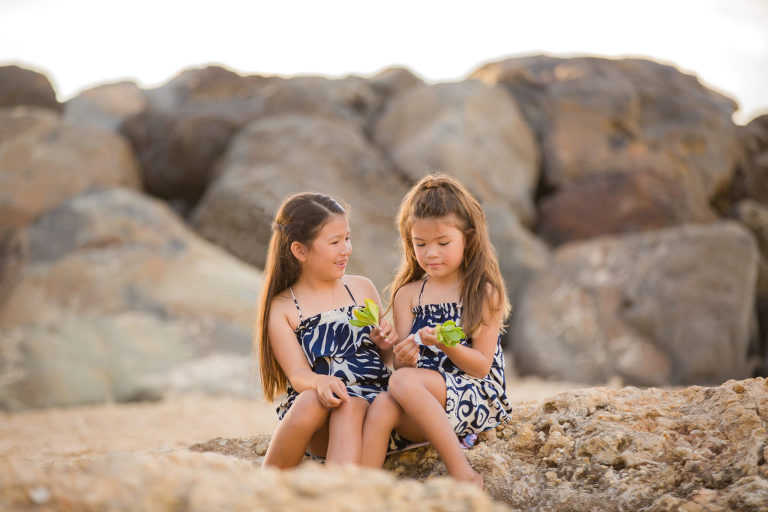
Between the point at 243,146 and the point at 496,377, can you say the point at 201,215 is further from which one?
the point at 496,377

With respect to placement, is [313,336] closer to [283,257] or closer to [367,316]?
[367,316]

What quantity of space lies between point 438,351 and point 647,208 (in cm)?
747

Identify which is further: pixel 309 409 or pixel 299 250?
pixel 299 250

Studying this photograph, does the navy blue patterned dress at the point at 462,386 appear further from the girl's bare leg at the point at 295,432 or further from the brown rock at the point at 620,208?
the brown rock at the point at 620,208

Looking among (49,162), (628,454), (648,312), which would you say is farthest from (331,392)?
(49,162)

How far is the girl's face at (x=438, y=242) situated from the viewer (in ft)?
11.0

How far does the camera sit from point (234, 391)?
7.03 m

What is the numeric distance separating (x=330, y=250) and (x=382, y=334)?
492 millimetres

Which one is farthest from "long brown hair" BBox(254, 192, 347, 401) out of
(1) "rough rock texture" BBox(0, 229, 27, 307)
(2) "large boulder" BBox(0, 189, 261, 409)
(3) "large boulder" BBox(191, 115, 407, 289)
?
(1) "rough rock texture" BBox(0, 229, 27, 307)

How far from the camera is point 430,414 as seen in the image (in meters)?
2.95

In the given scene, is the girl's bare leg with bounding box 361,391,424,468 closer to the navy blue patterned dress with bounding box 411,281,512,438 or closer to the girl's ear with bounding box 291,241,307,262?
the navy blue patterned dress with bounding box 411,281,512,438

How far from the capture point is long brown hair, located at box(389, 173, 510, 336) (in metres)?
3.29

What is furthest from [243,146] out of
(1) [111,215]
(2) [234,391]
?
(2) [234,391]

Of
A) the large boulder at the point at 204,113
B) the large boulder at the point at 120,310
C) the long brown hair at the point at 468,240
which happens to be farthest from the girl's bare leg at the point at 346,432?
the large boulder at the point at 204,113
